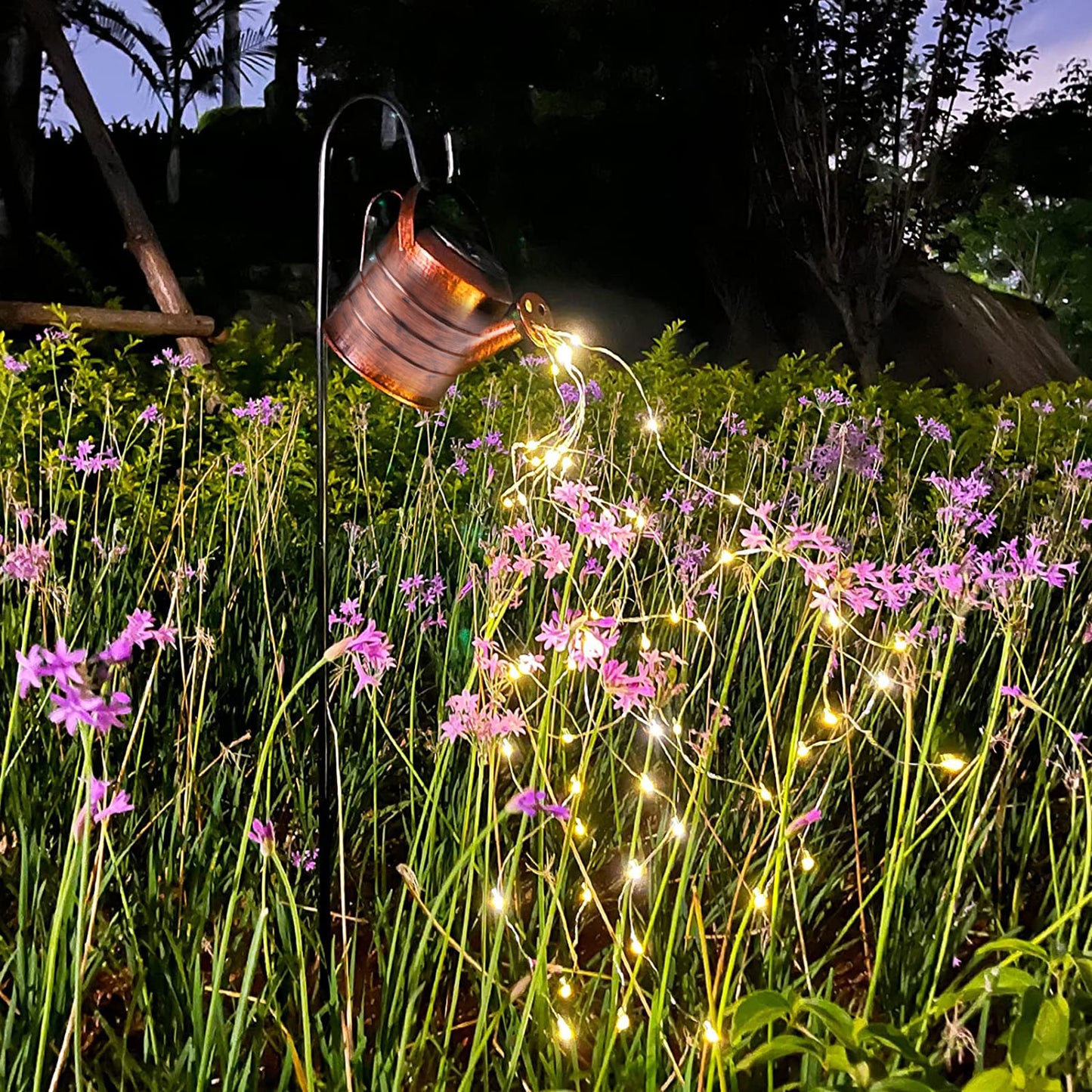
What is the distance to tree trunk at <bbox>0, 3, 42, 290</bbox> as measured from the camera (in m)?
6.83

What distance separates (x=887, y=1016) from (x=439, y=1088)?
28.9 inches

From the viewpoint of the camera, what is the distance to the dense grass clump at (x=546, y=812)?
1097mm

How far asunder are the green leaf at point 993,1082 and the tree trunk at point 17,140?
727cm

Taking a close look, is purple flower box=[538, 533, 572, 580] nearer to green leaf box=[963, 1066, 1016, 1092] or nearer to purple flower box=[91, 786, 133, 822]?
purple flower box=[91, 786, 133, 822]

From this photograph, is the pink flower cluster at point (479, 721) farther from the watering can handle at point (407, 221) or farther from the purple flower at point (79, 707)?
the watering can handle at point (407, 221)

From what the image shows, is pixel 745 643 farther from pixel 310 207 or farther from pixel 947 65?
pixel 310 207

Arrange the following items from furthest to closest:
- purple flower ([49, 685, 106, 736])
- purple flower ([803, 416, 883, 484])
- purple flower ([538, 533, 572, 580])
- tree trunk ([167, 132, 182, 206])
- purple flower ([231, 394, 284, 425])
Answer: tree trunk ([167, 132, 182, 206]), purple flower ([803, 416, 883, 484]), purple flower ([231, 394, 284, 425]), purple flower ([538, 533, 572, 580]), purple flower ([49, 685, 106, 736])

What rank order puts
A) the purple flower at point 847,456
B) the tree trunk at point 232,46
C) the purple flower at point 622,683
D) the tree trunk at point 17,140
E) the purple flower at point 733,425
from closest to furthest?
the purple flower at point 622,683
the purple flower at point 847,456
the purple flower at point 733,425
the tree trunk at point 17,140
the tree trunk at point 232,46

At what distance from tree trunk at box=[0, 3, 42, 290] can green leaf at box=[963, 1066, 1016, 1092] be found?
23.9ft


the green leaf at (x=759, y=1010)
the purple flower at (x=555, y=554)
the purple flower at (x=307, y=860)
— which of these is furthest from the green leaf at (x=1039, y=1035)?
the purple flower at (x=307, y=860)

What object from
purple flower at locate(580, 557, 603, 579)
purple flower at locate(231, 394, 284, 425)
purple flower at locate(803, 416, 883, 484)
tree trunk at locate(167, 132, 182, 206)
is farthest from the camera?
tree trunk at locate(167, 132, 182, 206)

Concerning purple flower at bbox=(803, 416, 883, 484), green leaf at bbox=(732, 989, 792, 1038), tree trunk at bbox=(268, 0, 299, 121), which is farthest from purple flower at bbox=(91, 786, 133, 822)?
tree trunk at bbox=(268, 0, 299, 121)

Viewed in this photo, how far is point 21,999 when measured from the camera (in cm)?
124

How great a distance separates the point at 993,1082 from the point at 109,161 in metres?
5.01
